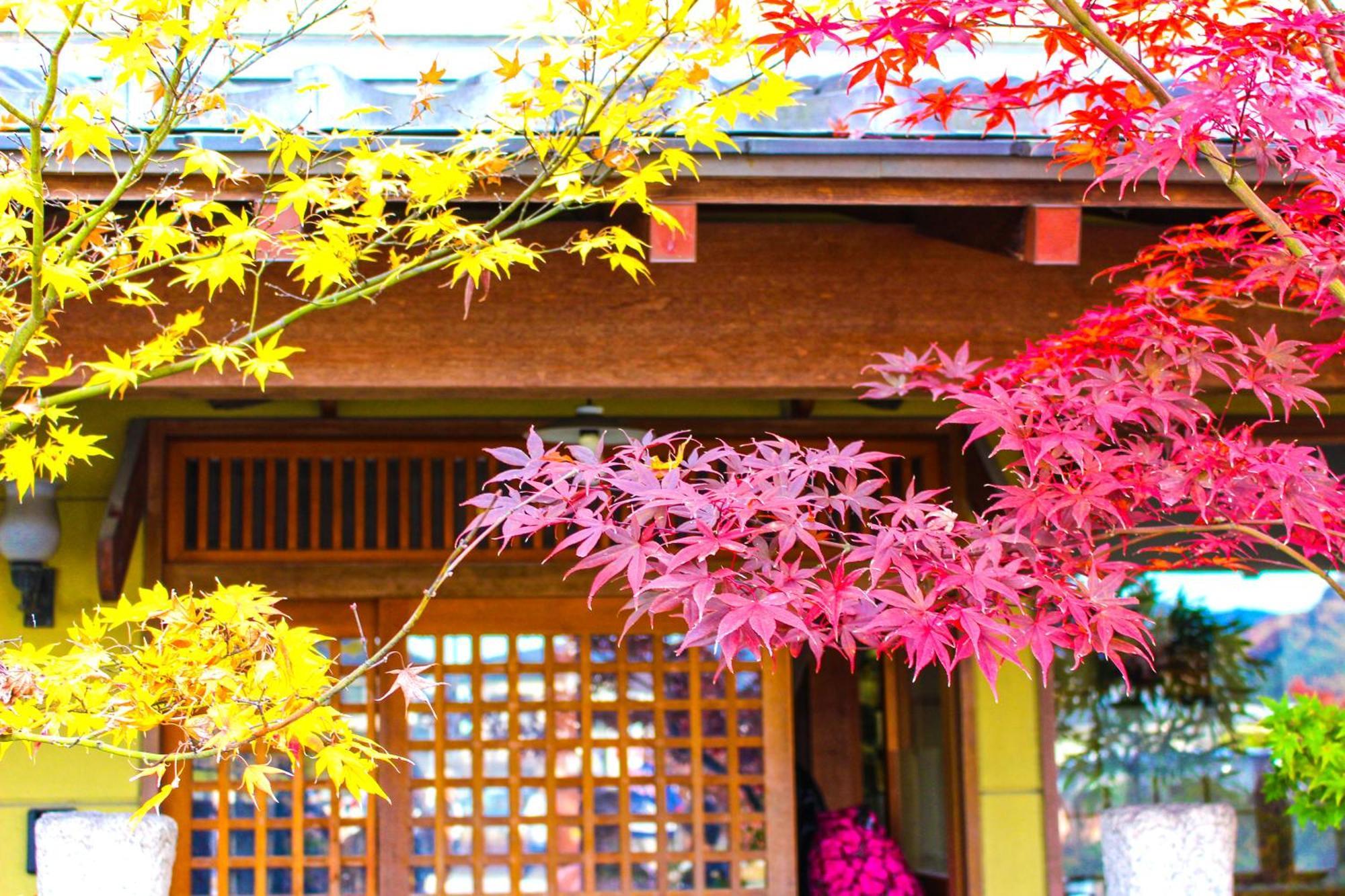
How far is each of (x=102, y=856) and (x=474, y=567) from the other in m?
1.54

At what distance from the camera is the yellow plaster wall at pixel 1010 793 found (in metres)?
5.04

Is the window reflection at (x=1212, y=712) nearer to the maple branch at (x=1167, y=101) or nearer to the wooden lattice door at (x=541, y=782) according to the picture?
the wooden lattice door at (x=541, y=782)

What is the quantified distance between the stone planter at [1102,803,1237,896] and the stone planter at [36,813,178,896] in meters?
2.82

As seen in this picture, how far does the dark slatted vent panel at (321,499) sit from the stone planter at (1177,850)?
7.09 feet

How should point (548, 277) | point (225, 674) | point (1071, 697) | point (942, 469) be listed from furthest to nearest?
point (1071, 697), point (942, 469), point (548, 277), point (225, 674)

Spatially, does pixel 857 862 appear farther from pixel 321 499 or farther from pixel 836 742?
pixel 321 499

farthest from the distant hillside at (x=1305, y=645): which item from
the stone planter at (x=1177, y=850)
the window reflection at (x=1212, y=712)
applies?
the stone planter at (x=1177, y=850)

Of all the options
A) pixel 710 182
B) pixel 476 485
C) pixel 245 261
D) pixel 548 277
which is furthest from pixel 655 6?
pixel 476 485

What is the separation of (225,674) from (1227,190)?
2.54 m

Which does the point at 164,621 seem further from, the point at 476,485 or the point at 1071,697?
the point at 1071,697

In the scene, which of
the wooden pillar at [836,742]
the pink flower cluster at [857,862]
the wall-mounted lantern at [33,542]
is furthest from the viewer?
the wooden pillar at [836,742]

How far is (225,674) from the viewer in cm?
236

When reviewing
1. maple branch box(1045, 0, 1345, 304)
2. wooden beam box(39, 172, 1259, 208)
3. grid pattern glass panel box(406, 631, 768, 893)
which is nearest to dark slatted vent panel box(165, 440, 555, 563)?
grid pattern glass panel box(406, 631, 768, 893)

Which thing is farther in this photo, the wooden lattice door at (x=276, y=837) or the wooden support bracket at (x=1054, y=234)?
the wooden lattice door at (x=276, y=837)
